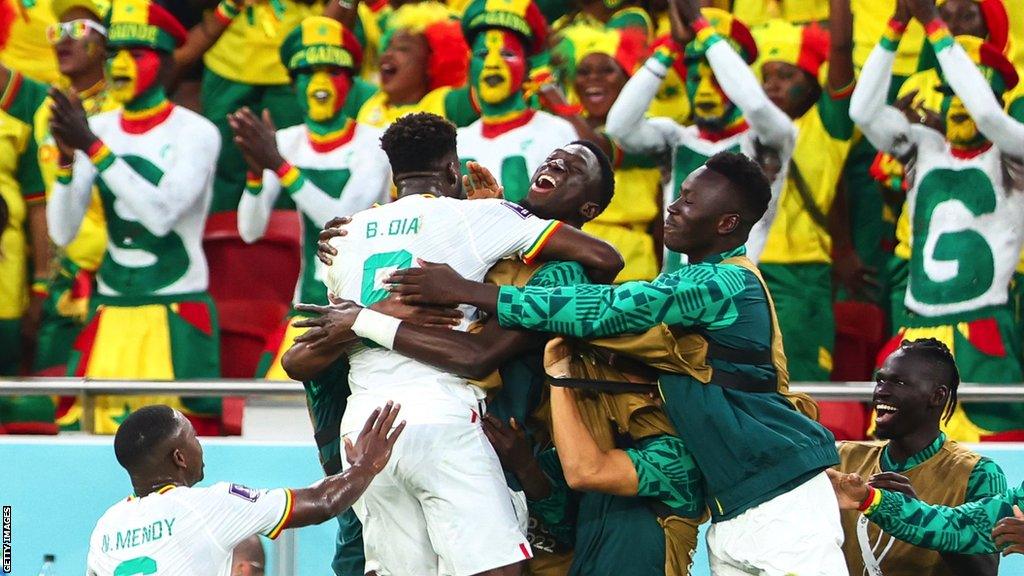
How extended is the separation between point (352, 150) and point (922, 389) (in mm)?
3447

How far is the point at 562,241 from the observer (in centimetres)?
392

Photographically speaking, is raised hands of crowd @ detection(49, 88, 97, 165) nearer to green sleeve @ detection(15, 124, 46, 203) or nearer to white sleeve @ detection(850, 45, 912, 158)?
green sleeve @ detection(15, 124, 46, 203)

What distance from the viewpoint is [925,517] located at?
3.89 m

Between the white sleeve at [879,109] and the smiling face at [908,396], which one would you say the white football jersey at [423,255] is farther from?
the white sleeve at [879,109]

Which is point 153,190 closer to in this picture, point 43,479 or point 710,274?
point 43,479

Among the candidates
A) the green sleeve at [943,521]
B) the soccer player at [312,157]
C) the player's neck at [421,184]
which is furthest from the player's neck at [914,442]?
the soccer player at [312,157]

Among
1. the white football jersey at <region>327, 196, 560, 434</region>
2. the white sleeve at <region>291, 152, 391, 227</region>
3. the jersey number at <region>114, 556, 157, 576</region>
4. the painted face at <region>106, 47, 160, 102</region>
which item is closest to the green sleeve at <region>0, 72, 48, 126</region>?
the painted face at <region>106, 47, 160, 102</region>

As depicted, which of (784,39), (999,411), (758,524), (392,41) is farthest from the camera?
(392,41)

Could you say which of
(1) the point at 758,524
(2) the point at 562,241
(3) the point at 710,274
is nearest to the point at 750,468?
(1) the point at 758,524

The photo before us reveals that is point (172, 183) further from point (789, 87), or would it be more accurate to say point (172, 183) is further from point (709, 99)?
point (789, 87)

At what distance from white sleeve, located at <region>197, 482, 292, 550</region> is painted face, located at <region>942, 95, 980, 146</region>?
344cm

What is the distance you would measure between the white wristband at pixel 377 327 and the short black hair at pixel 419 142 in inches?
15.9

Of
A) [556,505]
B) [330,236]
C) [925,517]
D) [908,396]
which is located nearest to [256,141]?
[330,236]

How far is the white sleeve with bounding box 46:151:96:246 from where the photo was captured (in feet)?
23.3
